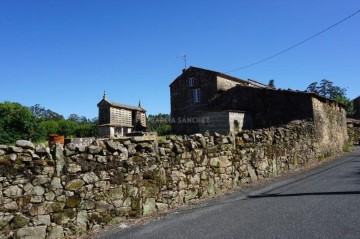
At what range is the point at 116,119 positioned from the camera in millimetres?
43719

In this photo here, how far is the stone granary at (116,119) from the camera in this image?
41.5m

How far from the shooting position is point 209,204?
7918 mm

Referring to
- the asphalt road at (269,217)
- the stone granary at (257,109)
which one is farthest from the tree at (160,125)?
the asphalt road at (269,217)

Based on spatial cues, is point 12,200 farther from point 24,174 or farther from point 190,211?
point 190,211

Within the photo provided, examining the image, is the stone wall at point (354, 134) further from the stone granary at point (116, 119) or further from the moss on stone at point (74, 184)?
the moss on stone at point (74, 184)

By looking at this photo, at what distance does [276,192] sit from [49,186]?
6297 mm

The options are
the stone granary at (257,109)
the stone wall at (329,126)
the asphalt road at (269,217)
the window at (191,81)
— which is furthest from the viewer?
the window at (191,81)

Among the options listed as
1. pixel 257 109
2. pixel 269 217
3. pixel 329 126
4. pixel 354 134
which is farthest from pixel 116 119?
pixel 269 217

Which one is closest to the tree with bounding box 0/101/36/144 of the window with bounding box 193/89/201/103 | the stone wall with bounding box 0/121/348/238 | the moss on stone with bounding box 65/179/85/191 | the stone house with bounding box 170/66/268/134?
the stone house with bounding box 170/66/268/134

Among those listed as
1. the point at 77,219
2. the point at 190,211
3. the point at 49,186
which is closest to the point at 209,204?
the point at 190,211

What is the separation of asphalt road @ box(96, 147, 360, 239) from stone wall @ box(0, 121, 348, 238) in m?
0.60

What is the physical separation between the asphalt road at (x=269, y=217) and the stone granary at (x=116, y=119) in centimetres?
3353

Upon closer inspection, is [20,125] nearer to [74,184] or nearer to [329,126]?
[329,126]

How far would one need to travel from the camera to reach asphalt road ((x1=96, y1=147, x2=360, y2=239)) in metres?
5.43
